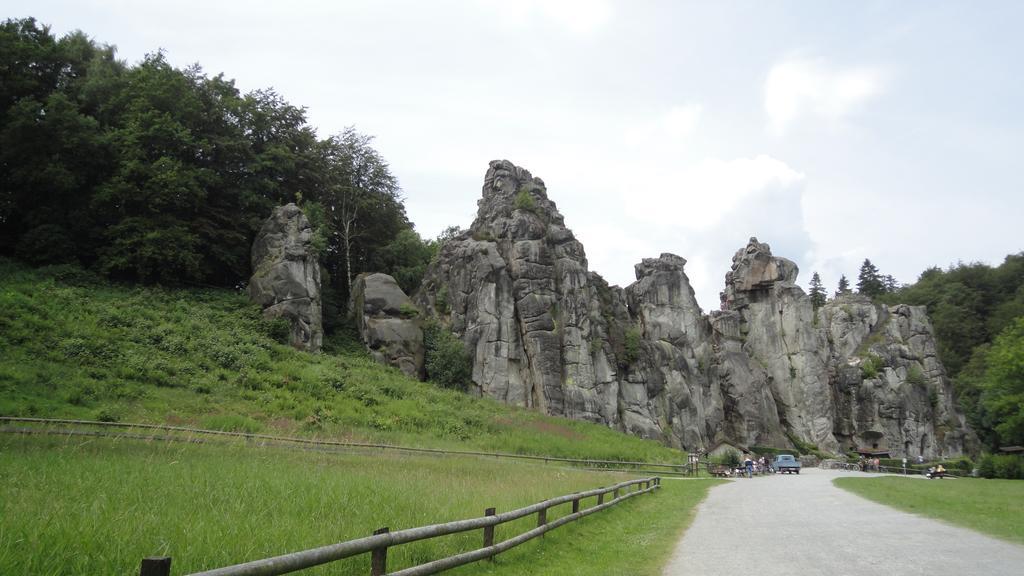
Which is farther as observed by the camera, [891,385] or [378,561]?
[891,385]

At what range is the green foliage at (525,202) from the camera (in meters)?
60.5

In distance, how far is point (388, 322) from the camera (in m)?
52.2

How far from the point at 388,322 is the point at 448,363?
6426 mm

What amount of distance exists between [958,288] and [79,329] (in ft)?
427

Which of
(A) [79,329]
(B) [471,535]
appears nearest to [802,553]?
(B) [471,535]

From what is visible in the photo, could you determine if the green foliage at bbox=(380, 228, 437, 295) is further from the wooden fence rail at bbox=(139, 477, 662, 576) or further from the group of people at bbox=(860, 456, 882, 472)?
the wooden fence rail at bbox=(139, 477, 662, 576)

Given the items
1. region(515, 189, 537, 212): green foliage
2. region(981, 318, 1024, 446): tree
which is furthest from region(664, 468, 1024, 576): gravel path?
region(515, 189, 537, 212): green foliage

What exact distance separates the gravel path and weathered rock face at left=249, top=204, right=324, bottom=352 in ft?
116

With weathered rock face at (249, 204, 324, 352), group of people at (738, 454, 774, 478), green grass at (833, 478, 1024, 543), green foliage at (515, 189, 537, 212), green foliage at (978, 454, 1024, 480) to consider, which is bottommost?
group of people at (738, 454, 774, 478)

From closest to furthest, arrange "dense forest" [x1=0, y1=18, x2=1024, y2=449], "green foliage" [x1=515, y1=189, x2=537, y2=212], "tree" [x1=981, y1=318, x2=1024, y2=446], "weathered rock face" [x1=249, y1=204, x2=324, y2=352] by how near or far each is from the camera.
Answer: "tree" [x1=981, y1=318, x2=1024, y2=446] → "dense forest" [x1=0, y1=18, x2=1024, y2=449] → "weathered rock face" [x1=249, y1=204, x2=324, y2=352] → "green foliage" [x1=515, y1=189, x2=537, y2=212]

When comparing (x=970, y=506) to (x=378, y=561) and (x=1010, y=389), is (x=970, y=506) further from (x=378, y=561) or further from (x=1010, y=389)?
(x=1010, y=389)

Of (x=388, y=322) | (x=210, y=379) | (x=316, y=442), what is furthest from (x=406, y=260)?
(x=316, y=442)

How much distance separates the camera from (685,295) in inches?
2798

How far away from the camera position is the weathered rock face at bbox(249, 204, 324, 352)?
4575cm
